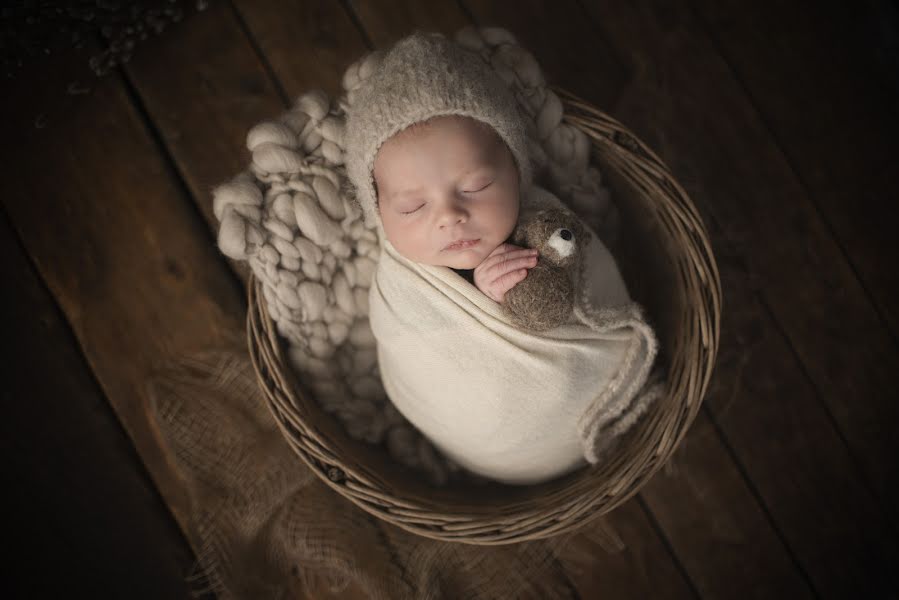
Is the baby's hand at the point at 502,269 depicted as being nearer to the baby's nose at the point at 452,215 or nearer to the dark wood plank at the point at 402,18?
the baby's nose at the point at 452,215

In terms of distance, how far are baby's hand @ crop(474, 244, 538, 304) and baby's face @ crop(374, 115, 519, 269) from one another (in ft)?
0.07

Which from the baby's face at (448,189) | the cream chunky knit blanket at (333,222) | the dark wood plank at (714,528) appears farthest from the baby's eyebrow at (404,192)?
the dark wood plank at (714,528)

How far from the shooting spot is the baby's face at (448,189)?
3.55ft

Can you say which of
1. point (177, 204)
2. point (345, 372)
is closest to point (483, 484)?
point (345, 372)

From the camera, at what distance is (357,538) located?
147cm

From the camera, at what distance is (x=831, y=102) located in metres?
1.66

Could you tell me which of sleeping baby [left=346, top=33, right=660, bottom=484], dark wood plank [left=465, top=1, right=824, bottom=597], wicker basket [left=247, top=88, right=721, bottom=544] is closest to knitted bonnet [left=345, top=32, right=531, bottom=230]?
sleeping baby [left=346, top=33, right=660, bottom=484]

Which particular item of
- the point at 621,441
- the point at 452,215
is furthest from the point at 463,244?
the point at 621,441

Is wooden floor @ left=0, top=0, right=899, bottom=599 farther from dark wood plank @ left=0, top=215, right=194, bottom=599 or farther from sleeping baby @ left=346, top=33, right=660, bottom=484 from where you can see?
sleeping baby @ left=346, top=33, right=660, bottom=484

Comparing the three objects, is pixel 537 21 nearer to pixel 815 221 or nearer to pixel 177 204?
pixel 815 221

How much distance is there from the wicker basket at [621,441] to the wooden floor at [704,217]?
30 centimetres

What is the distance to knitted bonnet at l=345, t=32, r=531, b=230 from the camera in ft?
3.55

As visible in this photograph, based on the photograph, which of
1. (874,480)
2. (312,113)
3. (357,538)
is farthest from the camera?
(874,480)

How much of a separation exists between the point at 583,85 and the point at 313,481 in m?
1.21
